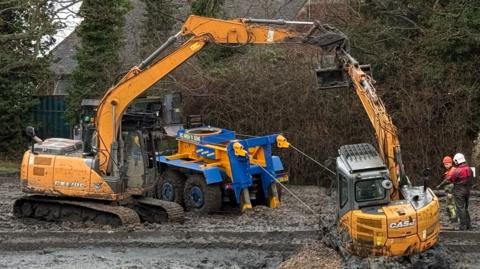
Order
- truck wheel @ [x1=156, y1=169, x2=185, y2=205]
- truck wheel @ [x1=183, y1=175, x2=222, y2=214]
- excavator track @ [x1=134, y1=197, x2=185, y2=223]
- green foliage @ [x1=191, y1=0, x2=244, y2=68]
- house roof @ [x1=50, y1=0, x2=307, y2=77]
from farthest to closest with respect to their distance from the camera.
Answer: house roof @ [x1=50, y1=0, x2=307, y2=77] < green foliage @ [x1=191, y1=0, x2=244, y2=68] < truck wheel @ [x1=156, y1=169, x2=185, y2=205] < truck wheel @ [x1=183, y1=175, x2=222, y2=214] < excavator track @ [x1=134, y1=197, x2=185, y2=223]

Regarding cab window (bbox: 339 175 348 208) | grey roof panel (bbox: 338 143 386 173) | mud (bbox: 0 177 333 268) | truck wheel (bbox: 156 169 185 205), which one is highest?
grey roof panel (bbox: 338 143 386 173)

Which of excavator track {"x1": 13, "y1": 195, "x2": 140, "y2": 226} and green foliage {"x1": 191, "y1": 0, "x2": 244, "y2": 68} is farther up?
green foliage {"x1": 191, "y1": 0, "x2": 244, "y2": 68}

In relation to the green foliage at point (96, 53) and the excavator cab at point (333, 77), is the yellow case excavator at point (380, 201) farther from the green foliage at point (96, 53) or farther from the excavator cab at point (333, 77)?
the green foliage at point (96, 53)

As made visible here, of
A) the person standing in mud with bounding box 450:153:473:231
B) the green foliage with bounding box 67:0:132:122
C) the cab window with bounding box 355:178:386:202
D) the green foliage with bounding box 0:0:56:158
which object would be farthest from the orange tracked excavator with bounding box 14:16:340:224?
the green foliage with bounding box 0:0:56:158

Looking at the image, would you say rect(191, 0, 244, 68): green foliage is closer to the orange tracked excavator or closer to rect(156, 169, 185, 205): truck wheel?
rect(156, 169, 185, 205): truck wheel

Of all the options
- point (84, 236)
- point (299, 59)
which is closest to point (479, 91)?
point (299, 59)

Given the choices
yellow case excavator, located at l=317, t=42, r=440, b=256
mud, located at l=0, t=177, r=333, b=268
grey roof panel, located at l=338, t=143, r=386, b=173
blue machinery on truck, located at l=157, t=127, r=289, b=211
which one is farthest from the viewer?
blue machinery on truck, located at l=157, t=127, r=289, b=211

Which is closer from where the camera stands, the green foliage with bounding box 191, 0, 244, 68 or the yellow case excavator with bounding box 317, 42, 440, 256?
the yellow case excavator with bounding box 317, 42, 440, 256

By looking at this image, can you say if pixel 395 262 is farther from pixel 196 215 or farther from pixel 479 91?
pixel 479 91

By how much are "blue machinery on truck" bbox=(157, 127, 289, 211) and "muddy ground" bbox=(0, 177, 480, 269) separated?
0.67m

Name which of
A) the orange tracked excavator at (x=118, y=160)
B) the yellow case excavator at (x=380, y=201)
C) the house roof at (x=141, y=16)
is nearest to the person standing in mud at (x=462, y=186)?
the yellow case excavator at (x=380, y=201)

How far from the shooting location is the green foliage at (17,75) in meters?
22.0

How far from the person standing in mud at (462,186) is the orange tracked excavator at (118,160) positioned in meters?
3.66

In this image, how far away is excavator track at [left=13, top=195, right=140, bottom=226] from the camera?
11.6 m
